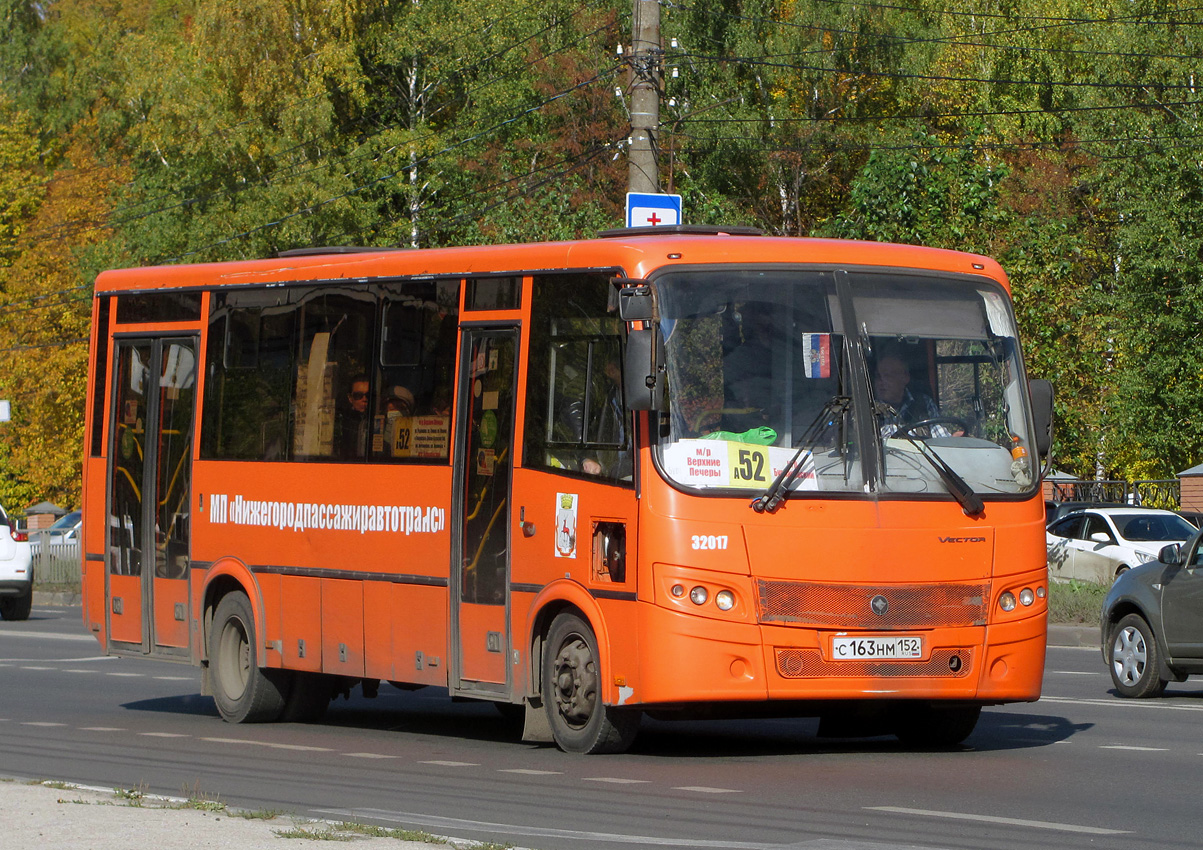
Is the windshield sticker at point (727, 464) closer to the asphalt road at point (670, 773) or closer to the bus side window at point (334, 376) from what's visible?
the asphalt road at point (670, 773)

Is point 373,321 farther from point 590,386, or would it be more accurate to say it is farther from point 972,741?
point 972,741

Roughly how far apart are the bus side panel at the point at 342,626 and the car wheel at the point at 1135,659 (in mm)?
6699

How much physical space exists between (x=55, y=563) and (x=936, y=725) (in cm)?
2994

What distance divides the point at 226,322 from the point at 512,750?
4486 millimetres

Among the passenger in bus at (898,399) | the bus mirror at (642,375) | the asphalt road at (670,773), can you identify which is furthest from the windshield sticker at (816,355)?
the asphalt road at (670,773)

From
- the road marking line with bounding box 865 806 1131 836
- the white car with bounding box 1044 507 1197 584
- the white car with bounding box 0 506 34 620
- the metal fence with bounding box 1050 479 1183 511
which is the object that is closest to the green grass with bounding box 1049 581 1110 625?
the white car with bounding box 1044 507 1197 584

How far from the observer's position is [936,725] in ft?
42.2

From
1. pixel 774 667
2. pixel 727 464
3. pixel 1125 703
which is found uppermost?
pixel 727 464

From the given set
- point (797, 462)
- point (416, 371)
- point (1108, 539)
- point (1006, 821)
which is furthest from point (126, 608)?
point (1108, 539)

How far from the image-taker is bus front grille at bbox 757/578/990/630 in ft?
37.3

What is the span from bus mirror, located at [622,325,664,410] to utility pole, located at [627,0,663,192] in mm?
8581

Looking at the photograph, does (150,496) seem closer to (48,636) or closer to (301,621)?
(301,621)

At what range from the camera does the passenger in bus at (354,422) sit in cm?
1398

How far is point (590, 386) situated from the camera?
12008mm
